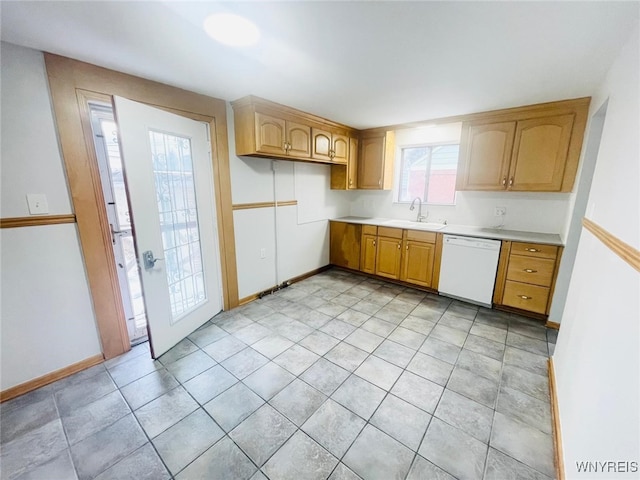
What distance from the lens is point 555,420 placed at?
1555 mm

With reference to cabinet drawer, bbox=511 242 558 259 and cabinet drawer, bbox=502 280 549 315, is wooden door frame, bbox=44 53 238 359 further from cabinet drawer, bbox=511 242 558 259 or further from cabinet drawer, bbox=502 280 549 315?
cabinet drawer, bbox=502 280 549 315

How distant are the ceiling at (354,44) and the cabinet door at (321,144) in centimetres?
93

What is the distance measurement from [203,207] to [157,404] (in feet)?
5.43

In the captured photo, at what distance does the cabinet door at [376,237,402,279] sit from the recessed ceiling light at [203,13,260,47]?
2.81m

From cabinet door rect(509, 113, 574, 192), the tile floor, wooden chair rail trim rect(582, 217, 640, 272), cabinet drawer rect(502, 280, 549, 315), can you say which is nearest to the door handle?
the tile floor

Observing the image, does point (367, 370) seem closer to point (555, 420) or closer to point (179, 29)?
point (555, 420)

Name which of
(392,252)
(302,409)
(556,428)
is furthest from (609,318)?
(392,252)

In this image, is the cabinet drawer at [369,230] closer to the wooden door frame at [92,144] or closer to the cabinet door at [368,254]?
the cabinet door at [368,254]

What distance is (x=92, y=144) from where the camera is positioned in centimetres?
192

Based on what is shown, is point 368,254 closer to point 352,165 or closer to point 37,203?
point 352,165

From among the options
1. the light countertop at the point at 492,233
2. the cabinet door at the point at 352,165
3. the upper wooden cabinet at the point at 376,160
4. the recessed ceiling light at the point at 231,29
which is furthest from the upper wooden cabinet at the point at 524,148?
the recessed ceiling light at the point at 231,29

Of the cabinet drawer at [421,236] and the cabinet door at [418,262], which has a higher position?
the cabinet drawer at [421,236]

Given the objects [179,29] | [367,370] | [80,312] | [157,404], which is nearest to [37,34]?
[179,29]

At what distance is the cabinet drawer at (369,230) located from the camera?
3.80 meters
